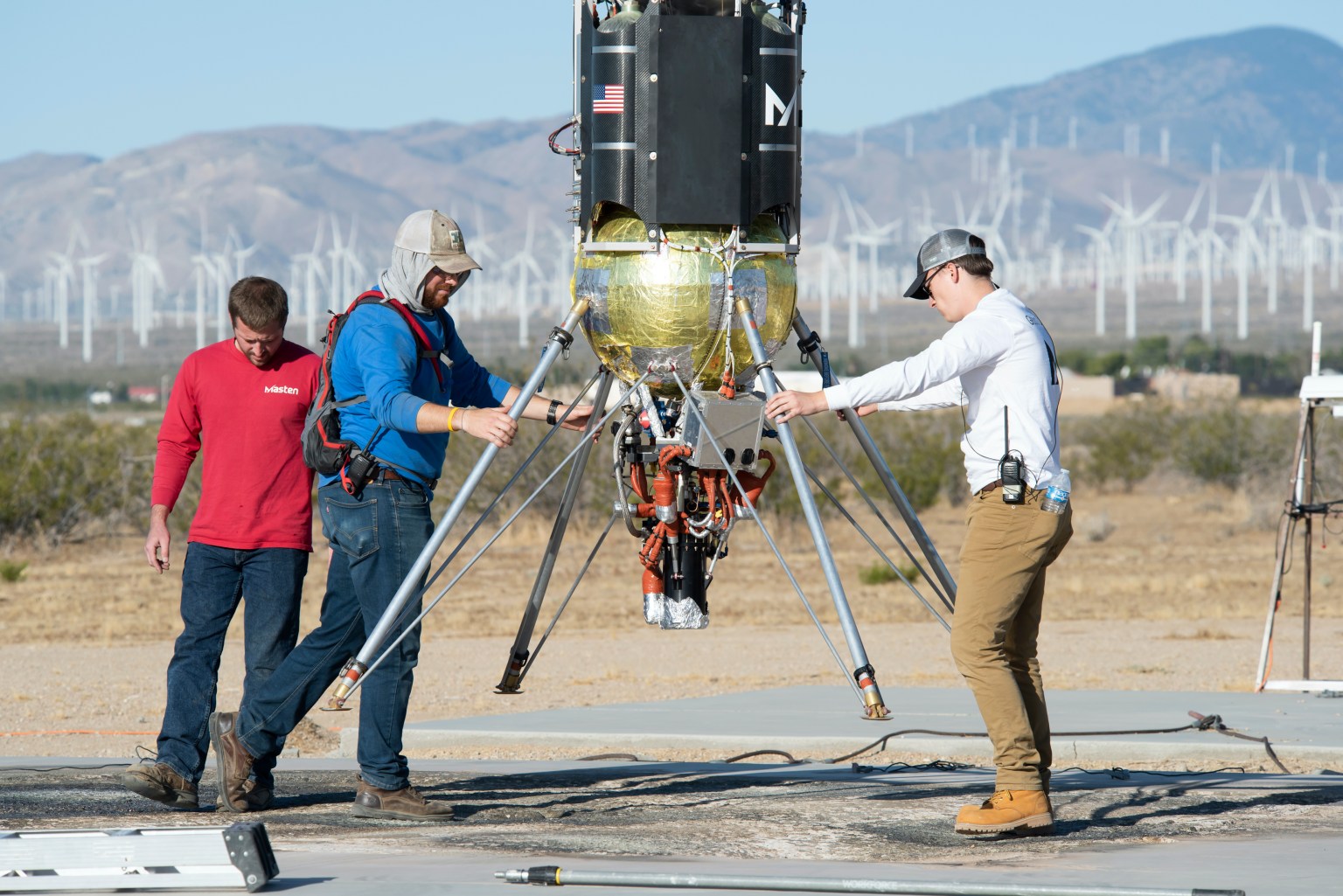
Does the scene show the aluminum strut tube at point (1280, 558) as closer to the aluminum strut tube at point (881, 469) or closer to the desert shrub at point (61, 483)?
the aluminum strut tube at point (881, 469)

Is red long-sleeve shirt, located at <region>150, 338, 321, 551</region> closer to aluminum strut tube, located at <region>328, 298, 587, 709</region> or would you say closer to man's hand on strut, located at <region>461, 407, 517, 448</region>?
Answer: aluminum strut tube, located at <region>328, 298, 587, 709</region>

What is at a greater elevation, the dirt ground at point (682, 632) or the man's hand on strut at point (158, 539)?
the man's hand on strut at point (158, 539)

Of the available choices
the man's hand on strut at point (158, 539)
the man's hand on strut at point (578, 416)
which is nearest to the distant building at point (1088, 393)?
the man's hand on strut at point (578, 416)

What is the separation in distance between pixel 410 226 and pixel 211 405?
1192mm

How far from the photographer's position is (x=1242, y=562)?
27375 mm

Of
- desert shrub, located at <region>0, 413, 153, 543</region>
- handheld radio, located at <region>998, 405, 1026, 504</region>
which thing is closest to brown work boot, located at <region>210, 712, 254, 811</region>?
handheld radio, located at <region>998, 405, 1026, 504</region>

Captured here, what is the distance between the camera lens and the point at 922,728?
10570mm

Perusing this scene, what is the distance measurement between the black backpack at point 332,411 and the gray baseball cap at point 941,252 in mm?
1836

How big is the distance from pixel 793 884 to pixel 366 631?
2.43 meters

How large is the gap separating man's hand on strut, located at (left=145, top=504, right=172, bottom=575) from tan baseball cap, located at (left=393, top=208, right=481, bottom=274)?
1495 mm

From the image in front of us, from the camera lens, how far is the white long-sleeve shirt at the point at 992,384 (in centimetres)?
665

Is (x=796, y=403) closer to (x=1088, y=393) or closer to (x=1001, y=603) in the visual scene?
(x=1001, y=603)

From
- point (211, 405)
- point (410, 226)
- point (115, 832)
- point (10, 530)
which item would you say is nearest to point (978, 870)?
point (115, 832)

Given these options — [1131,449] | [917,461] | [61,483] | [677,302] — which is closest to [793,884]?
[677,302]
